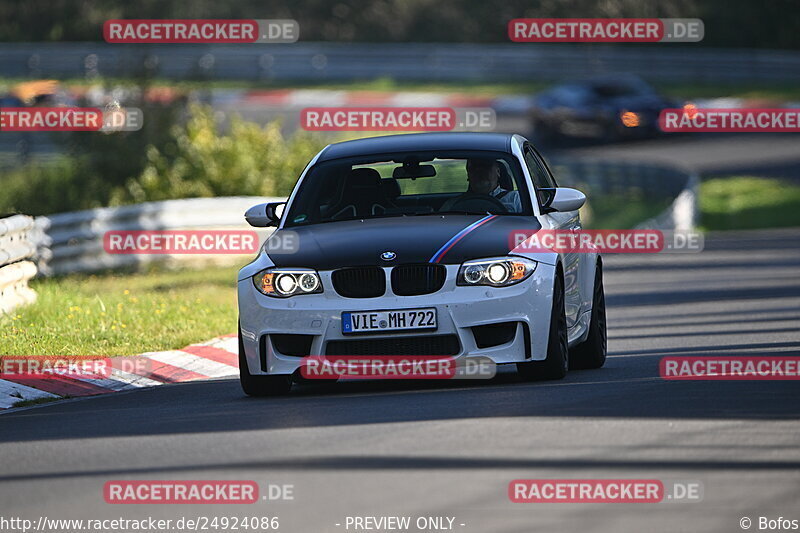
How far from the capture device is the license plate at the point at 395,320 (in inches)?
375

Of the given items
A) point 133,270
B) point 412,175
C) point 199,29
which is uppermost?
point 199,29

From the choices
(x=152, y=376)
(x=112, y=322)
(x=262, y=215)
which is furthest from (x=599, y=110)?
(x=262, y=215)

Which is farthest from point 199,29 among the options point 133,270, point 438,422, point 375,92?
point 438,422

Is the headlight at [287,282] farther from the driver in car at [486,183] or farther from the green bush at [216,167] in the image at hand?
the green bush at [216,167]

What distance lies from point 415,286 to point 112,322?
16.0ft

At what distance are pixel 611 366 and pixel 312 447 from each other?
13.4 ft

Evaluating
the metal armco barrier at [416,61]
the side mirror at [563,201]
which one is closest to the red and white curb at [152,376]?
the side mirror at [563,201]

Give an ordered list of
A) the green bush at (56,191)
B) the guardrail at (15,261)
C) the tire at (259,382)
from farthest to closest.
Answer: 1. the green bush at (56,191)
2. the guardrail at (15,261)
3. the tire at (259,382)

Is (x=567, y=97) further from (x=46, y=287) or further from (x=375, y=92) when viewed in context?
(x=46, y=287)

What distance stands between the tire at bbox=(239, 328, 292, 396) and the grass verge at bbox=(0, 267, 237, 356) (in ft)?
9.13

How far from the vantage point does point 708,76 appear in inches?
1895

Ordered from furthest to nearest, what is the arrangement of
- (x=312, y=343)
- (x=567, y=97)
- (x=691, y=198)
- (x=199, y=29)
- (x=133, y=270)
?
(x=199, y=29) < (x=567, y=97) < (x=691, y=198) < (x=133, y=270) < (x=312, y=343)

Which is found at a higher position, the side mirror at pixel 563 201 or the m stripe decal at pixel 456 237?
the side mirror at pixel 563 201

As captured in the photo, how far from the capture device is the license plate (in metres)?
9.52
